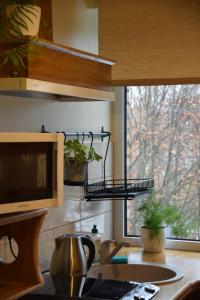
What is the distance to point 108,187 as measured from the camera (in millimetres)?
3625

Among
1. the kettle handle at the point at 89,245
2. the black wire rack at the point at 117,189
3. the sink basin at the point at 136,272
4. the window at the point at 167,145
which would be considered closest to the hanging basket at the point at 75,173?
the black wire rack at the point at 117,189

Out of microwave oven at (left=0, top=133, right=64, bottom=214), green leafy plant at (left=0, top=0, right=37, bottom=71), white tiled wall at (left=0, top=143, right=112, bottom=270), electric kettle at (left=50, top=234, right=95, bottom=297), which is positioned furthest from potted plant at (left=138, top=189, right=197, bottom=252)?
green leafy plant at (left=0, top=0, right=37, bottom=71)

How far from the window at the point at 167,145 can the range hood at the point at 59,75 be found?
0.91 meters

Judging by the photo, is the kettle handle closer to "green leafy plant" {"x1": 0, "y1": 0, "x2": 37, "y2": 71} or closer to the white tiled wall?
the white tiled wall

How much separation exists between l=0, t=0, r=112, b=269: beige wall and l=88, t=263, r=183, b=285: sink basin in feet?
0.92

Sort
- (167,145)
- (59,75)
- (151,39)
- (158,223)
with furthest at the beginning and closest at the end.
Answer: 1. (167,145)
2. (158,223)
3. (151,39)
4. (59,75)

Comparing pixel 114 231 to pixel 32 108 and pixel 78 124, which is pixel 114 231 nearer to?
pixel 78 124

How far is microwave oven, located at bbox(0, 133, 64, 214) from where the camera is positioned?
2002 millimetres

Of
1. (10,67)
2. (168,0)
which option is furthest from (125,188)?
(10,67)

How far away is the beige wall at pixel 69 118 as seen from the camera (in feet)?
9.15

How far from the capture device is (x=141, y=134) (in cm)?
380

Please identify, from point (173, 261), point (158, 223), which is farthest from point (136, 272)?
point (158, 223)

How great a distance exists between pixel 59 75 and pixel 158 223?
58.1 inches

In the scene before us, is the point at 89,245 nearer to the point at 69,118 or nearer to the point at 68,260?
the point at 68,260
